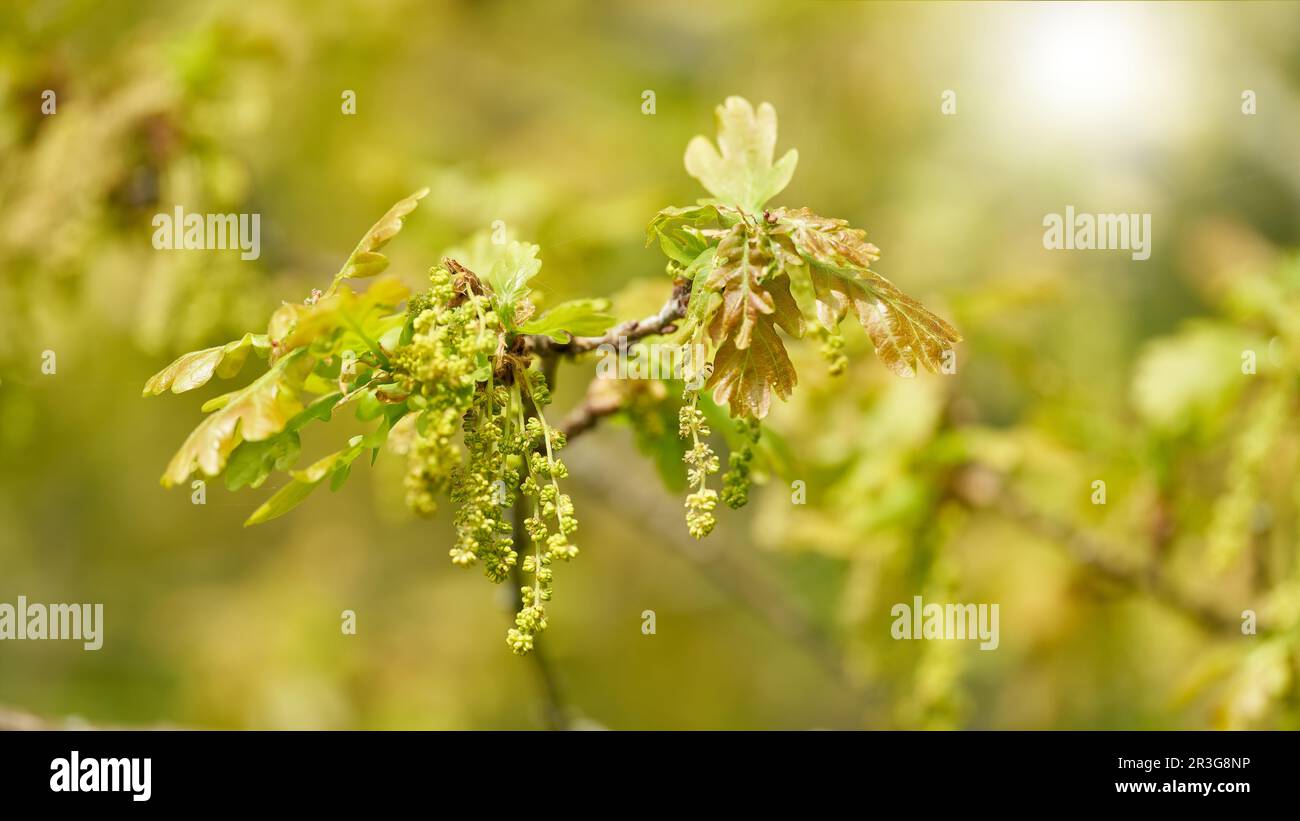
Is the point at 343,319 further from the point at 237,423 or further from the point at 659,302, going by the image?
the point at 659,302

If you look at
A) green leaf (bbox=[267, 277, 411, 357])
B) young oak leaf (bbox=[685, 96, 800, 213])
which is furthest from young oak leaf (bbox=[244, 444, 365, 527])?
young oak leaf (bbox=[685, 96, 800, 213])

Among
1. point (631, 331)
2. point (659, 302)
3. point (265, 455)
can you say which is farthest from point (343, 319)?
point (659, 302)

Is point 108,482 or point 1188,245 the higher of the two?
point 1188,245

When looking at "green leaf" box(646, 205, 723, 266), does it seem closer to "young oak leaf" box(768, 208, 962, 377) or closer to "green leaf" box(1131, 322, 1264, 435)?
"young oak leaf" box(768, 208, 962, 377)

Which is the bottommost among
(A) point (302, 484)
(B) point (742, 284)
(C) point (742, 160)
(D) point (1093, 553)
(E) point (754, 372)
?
(D) point (1093, 553)

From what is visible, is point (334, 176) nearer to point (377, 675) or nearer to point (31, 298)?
point (31, 298)

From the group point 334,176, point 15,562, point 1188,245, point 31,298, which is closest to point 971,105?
point 1188,245
